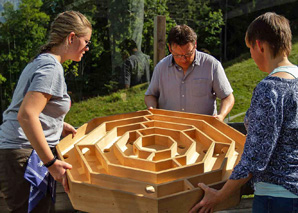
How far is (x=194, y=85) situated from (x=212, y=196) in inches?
95.3

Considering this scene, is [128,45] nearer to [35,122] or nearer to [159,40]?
[159,40]

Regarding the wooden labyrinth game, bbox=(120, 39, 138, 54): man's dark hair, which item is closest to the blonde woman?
the wooden labyrinth game

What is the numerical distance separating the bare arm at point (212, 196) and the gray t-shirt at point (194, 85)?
234cm

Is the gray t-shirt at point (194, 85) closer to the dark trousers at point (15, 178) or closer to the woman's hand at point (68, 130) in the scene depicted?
the woman's hand at point (68, 130)

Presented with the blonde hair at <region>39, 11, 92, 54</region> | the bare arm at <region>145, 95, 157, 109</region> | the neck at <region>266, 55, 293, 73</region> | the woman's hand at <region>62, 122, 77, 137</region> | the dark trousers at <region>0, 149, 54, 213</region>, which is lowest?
the dark trousers at <region>0, 149, 54, 213</region>

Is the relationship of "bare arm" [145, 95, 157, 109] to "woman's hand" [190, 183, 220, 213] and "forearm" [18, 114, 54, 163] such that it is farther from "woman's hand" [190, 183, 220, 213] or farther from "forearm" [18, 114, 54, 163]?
"woman's hand" [190, 183, 220, 213]

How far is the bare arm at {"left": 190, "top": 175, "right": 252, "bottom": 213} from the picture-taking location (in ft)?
6.63

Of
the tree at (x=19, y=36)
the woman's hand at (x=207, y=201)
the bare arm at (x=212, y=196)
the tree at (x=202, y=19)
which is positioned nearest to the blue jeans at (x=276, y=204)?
the bare arm at (x=212, y=196)

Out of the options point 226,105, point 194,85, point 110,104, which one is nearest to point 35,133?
point 194,85

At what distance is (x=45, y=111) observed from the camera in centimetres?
252

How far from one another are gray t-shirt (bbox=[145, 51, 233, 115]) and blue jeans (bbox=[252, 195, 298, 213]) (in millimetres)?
2365

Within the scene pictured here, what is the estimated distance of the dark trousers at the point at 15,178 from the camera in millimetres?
2543

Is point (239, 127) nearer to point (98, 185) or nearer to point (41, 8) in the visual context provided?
point (98, 185)

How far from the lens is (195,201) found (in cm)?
209
